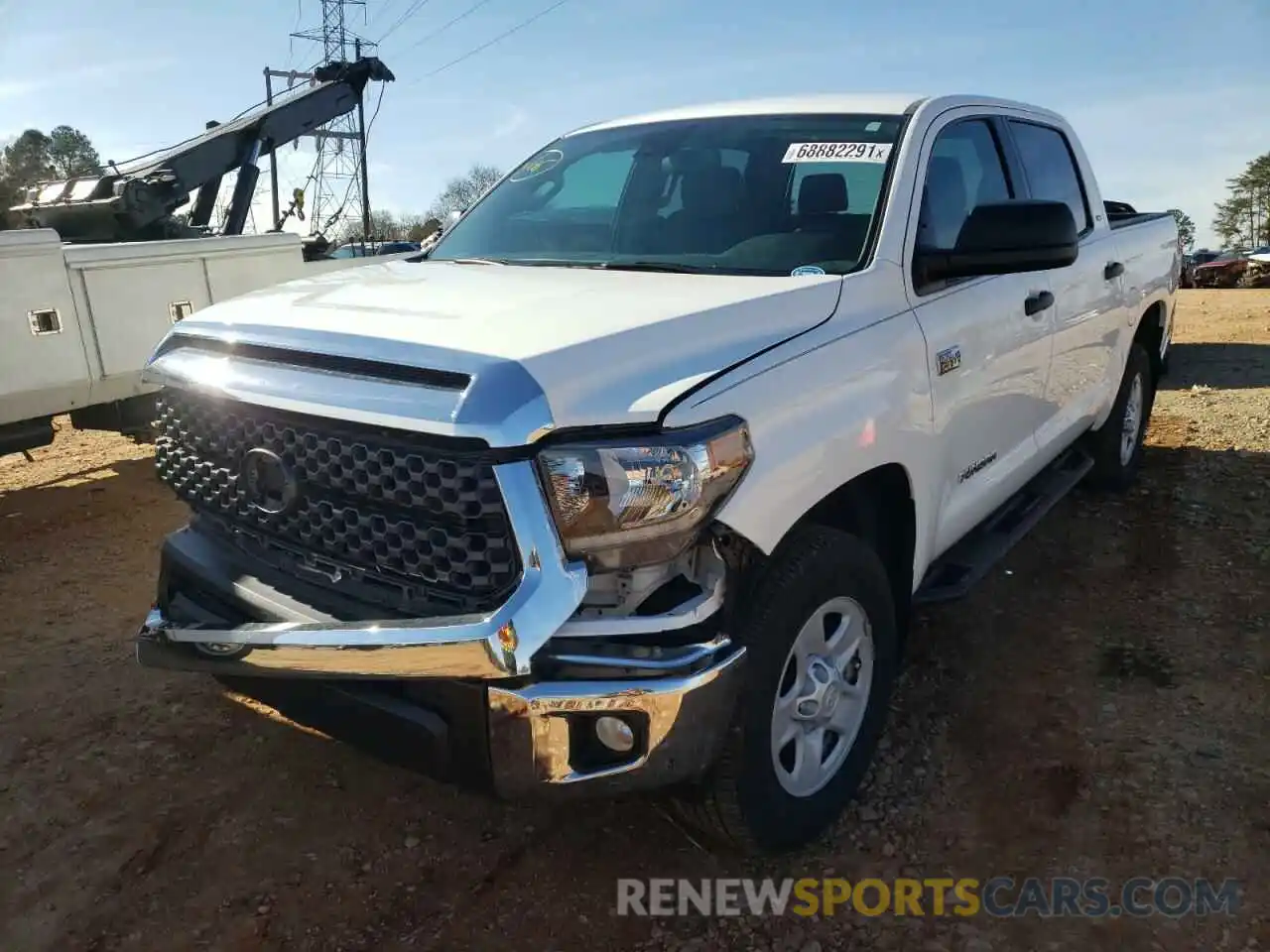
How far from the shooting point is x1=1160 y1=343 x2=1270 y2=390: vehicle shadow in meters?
9.02

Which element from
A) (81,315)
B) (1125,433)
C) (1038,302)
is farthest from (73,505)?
(1125,433)

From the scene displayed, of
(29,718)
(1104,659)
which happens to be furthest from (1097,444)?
(29,718)

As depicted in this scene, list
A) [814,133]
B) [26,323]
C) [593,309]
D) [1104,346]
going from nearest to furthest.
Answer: [593,309]
[814,133]
[1104,346]
[26,323]

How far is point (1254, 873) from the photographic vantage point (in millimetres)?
2559

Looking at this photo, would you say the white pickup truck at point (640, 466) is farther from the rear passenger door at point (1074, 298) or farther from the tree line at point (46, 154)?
the tree line at point (46, 154)

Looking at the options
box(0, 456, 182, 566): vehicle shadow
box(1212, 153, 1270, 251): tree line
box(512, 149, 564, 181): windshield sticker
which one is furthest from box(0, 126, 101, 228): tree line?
box(1212, 153, 1270, 251): tree line

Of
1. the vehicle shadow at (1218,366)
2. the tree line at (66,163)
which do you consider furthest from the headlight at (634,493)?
the tree line at (66,163)

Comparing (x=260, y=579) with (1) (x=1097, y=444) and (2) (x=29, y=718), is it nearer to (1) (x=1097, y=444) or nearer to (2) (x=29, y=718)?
(2) (x=29, y=718)

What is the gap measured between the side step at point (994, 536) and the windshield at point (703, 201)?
1.09 metres

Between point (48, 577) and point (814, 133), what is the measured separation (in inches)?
167

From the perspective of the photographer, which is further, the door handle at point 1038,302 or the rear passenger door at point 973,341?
the door handle at point 1038,302

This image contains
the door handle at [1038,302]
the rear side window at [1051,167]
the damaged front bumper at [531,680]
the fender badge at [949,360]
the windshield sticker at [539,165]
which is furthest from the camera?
the rear side window at [1051,167]

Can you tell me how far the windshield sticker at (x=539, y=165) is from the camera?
3914 millimetres

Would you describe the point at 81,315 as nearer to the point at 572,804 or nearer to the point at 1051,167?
the point at 572,804
